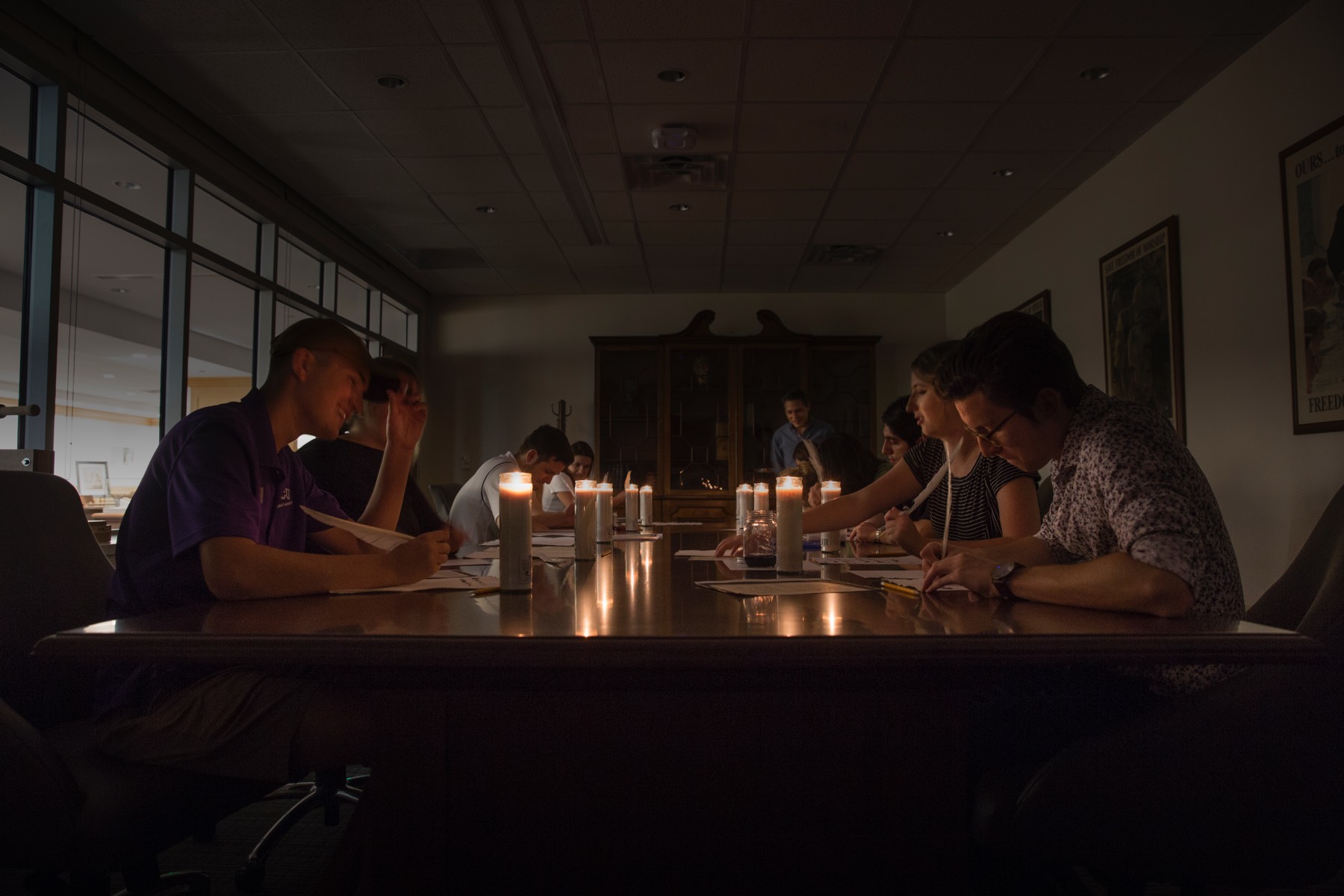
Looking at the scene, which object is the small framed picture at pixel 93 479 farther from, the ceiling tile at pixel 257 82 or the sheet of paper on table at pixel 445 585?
the sheet of paper on table at pixel 445 585

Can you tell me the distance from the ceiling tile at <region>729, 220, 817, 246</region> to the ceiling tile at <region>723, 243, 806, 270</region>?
10 centimetres

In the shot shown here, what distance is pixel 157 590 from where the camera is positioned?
51.3 inches

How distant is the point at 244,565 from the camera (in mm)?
1250

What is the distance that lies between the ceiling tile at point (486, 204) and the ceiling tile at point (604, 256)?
729 millimetres

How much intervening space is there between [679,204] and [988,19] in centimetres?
229

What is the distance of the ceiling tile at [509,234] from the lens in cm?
548

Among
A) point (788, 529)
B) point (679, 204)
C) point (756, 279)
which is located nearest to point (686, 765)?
point (788, 529)

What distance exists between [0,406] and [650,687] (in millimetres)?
3071

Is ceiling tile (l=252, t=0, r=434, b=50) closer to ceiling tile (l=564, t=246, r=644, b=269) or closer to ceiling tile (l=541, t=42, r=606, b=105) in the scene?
ceiling tile (l=541, t=42, r=606, b=105)

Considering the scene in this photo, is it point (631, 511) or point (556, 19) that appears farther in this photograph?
point (631, 511)

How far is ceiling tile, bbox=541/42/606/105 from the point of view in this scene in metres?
3.29

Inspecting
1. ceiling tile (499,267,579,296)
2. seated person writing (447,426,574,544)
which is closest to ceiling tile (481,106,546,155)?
seated person writing (447,426,574,544)

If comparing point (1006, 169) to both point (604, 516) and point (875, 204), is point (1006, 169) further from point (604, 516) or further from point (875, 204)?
point (604, 516)

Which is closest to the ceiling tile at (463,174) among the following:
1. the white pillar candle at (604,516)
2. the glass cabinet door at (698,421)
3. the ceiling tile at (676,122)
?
the ceiling tile at (676,122)
